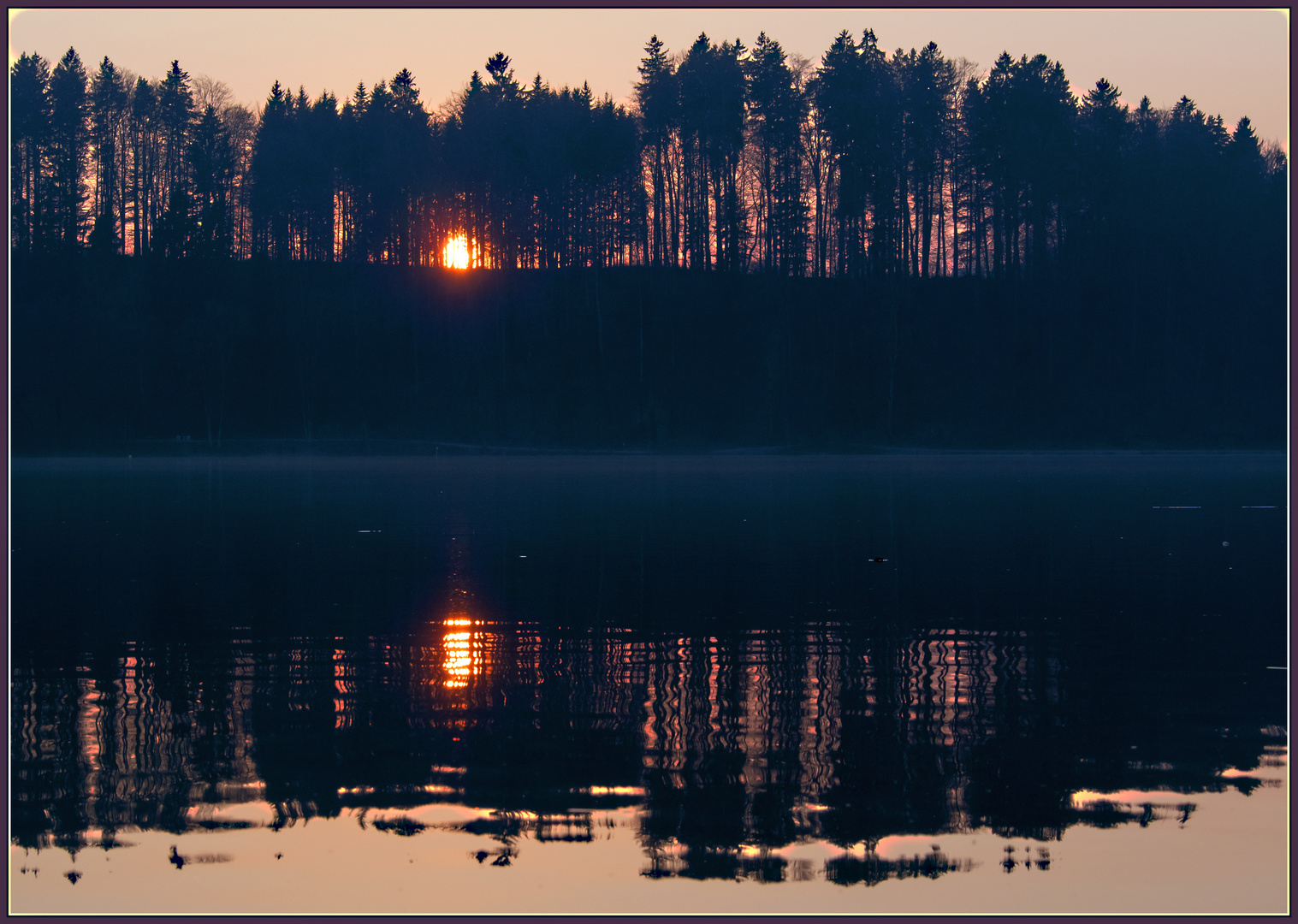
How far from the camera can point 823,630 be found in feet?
50.8

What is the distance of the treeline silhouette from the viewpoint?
8519 centimetres

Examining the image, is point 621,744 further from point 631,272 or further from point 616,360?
point 631,272

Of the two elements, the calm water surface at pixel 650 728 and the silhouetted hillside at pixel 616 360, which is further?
the silhouetted hillside at pixel 616 360

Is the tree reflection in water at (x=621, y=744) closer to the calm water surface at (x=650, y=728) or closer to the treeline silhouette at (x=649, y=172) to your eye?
the calm water surface at (x=650, y=728)

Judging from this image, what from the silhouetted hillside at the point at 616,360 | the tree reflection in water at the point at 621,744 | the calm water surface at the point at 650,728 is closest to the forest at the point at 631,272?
the silhouetted hillside at the point at 616,360

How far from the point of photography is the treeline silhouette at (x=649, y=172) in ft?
279

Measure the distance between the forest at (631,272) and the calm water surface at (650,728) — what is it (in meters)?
59.2

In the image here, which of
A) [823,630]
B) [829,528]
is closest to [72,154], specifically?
[829,528]

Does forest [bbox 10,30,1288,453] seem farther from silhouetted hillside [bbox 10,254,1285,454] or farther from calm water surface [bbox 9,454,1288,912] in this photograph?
calm water surface [bbox 9,454,1288,912]

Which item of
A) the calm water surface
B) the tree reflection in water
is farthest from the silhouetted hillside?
the tree reflection in water

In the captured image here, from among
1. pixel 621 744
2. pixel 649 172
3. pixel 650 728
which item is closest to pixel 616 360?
pixel 649 172

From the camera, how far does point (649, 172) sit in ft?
292

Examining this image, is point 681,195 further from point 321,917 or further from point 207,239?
point 321,917

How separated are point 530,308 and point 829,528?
60.5 metres
